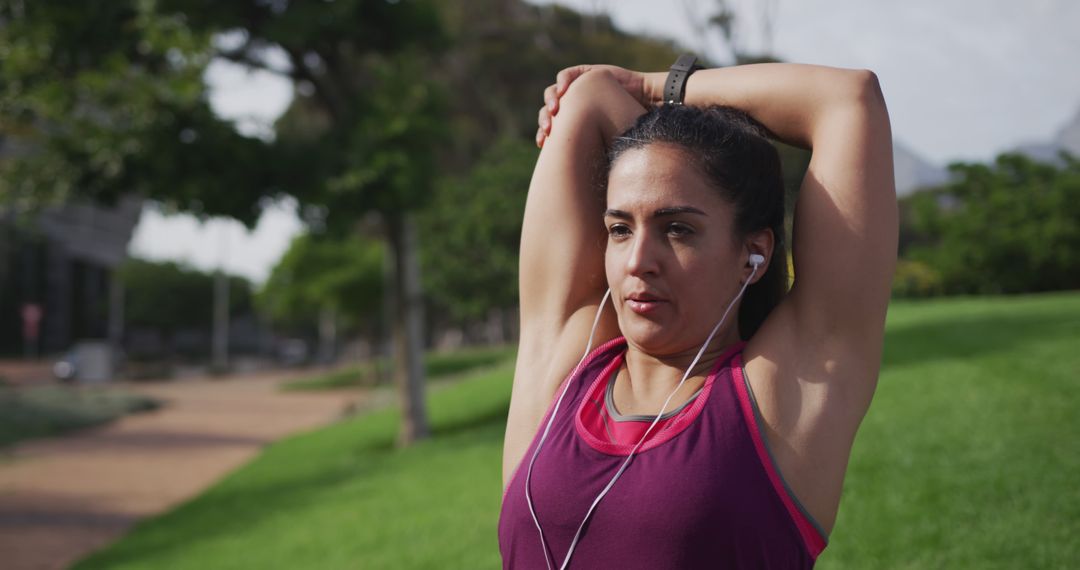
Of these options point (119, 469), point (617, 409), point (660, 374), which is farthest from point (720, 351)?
point (119, 469)

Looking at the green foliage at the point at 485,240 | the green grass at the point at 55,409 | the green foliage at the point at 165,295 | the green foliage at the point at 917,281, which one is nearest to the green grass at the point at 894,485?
the green foliage at the point at 485,240

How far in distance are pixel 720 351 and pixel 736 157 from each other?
0.37 meters

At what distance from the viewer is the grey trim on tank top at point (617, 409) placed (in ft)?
5.87

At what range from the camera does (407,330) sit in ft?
43.4

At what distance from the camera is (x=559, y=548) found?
1.76 metres

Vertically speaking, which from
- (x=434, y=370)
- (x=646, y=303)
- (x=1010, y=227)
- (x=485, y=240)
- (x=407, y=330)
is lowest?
(x=434, y=370)

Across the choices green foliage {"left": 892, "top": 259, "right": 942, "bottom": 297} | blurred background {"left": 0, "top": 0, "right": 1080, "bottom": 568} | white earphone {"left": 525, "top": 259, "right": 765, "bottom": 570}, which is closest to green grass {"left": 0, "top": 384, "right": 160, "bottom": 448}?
blurred background {"left": 0, "top": 0, "right": 1080, "bottom": 568}

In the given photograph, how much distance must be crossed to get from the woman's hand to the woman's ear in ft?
1.60

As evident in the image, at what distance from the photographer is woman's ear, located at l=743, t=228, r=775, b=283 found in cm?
186

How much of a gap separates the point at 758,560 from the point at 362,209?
1001cm

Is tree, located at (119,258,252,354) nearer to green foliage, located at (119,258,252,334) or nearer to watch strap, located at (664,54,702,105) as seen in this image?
green foliage, located at (119,258,252,334)

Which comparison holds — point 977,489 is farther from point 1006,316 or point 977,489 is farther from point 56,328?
point 56,328

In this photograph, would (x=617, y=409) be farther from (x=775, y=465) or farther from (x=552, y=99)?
(x=552, y=99)

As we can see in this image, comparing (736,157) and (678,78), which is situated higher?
(678,78)
